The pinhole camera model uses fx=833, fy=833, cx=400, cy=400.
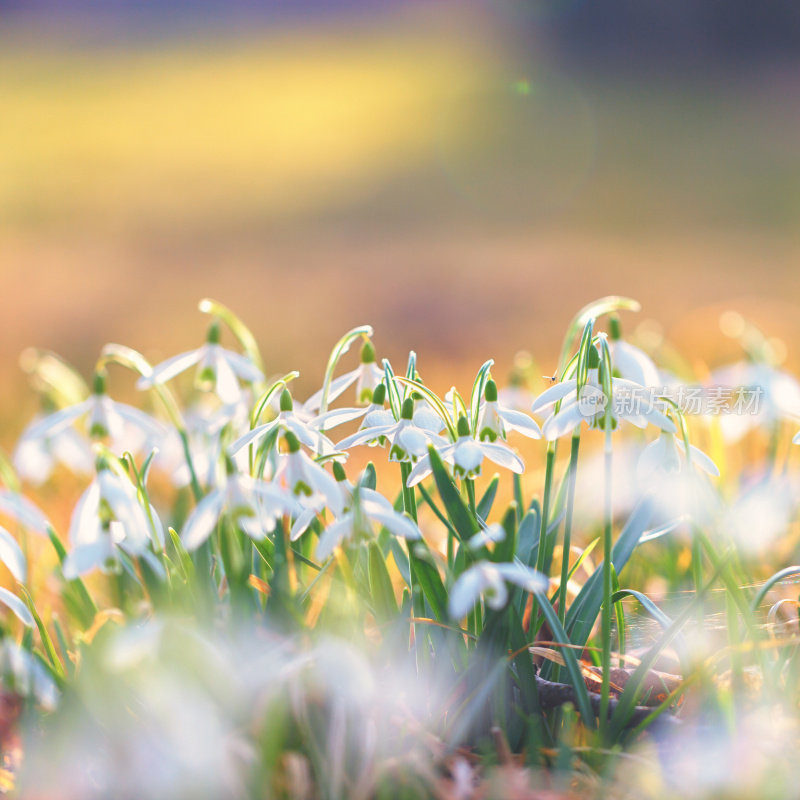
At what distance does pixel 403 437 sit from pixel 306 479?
0.49 feet

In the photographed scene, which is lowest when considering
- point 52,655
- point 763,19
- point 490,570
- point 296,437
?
point 52,655

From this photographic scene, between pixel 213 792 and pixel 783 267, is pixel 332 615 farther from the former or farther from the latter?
pixel 783 267

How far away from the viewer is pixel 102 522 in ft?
3.61

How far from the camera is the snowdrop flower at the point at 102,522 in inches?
41.4

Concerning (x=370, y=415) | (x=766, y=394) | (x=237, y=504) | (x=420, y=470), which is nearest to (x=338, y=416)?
(x=370, y=415)

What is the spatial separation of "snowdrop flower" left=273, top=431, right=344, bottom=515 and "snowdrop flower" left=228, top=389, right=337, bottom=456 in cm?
4

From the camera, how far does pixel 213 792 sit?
943mm

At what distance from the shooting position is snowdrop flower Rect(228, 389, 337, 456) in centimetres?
112

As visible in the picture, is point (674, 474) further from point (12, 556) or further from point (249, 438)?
point (12, 556)

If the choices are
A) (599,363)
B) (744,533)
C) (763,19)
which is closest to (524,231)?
(744,533)

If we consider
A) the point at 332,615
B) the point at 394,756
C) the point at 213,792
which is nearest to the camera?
the point at 213,792

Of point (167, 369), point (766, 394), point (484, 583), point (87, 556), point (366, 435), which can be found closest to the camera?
point (484, 583)

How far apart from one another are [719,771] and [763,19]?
14.8 metres

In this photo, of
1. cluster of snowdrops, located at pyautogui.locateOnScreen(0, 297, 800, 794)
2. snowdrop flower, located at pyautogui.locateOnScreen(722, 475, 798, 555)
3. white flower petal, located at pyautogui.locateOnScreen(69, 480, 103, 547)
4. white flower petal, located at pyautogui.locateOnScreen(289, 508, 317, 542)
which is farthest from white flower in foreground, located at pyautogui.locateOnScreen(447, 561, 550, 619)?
snowdrop flower, located at pyautogui.locateOnScreen(722, 475, 798, 555)
